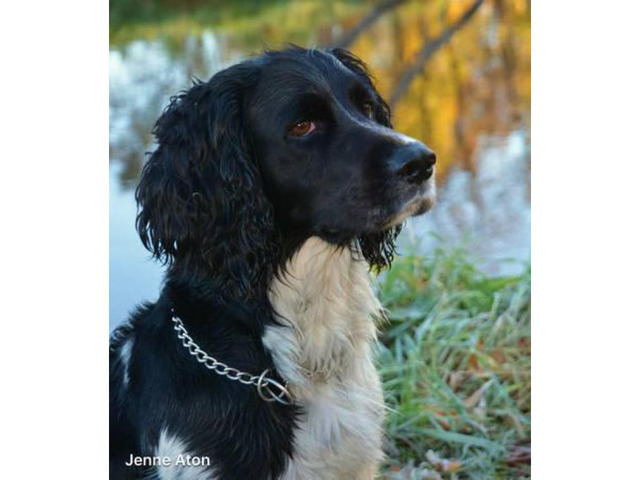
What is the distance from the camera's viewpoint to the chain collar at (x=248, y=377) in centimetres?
308

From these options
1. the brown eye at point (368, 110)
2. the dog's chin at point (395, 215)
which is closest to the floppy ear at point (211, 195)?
the dog's chin at point (395, 215)

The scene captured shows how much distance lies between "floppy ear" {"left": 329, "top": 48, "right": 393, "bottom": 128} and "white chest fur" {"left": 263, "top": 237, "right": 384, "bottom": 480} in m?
0.58

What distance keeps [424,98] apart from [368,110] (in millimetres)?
880

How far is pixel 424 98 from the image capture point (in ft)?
13.8

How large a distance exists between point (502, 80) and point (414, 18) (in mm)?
456

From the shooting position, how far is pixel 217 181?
Result: 3.19m

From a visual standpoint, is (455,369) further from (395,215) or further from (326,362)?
(395,215)

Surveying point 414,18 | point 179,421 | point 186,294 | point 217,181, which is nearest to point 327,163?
point 217,181

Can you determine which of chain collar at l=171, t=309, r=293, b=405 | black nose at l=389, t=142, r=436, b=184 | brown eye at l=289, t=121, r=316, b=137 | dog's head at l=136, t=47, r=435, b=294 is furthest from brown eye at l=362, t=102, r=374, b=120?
chain collar at l=171, t=309, r=293, b=405

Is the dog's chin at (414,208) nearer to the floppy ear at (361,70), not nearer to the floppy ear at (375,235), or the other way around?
the floppy ear at (375,235)

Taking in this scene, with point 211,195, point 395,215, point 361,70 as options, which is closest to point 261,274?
point 211,195

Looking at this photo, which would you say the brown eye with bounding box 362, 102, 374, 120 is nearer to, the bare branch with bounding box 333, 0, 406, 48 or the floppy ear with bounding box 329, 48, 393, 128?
the floppy ear with bounding box 329, 48, 393, 128
